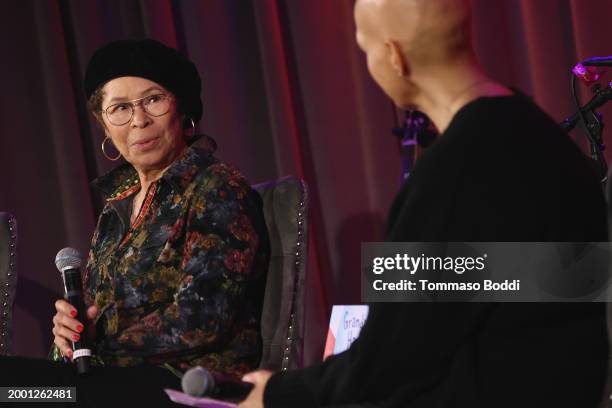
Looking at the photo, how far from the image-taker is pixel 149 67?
2230mm

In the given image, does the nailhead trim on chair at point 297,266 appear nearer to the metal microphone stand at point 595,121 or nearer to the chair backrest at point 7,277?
the metal microphone stand at point 595,121

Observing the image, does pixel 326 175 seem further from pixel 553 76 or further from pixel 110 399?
pixel 110 399

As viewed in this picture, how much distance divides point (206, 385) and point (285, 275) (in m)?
1.00

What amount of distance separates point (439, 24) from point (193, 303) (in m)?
0.94

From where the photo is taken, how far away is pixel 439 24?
1082mm

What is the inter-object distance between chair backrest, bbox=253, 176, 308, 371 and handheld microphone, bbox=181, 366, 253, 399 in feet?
2.83

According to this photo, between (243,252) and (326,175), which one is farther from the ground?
(326,175)

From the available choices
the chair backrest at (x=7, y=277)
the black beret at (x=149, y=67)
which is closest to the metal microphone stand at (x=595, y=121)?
the black beret at (x=149, y=67)

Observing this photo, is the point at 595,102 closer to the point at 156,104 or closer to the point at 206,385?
the point at 156,104

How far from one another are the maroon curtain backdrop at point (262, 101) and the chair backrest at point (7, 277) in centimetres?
84

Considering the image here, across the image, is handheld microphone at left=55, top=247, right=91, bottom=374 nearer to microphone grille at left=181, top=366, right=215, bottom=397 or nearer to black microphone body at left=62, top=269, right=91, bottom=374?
black microphone body at left=62, top=269, right=91, bottom=374

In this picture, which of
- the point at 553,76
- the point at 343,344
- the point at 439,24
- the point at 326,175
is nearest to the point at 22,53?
the point at 326,175

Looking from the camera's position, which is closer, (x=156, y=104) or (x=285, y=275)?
(x=285, y=275)

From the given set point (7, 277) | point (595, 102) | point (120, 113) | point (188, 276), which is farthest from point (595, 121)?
point (7, 277)
